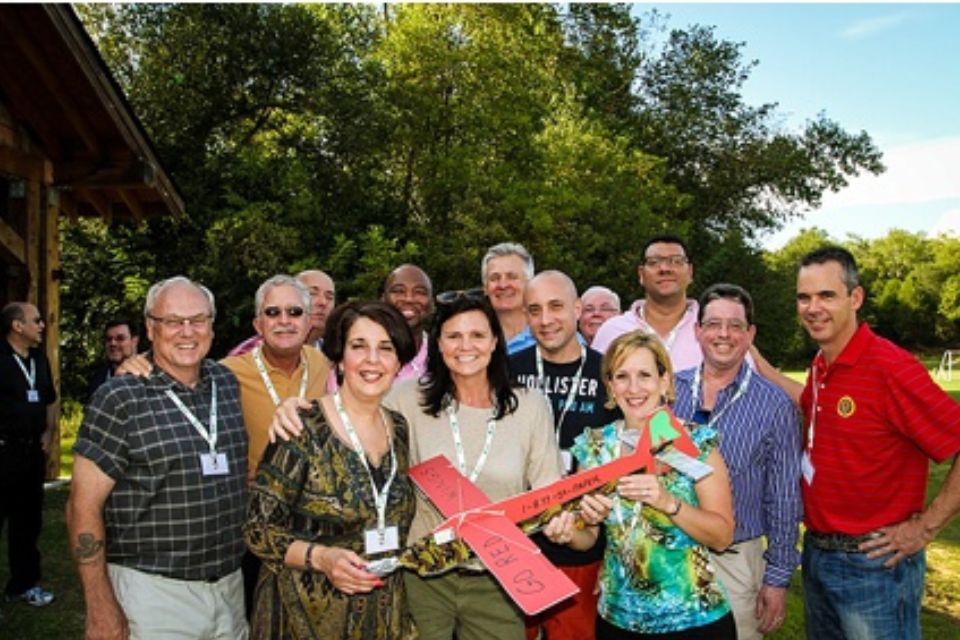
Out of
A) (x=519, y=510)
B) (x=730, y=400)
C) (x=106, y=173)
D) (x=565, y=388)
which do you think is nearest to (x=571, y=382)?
(x=565, y=388)

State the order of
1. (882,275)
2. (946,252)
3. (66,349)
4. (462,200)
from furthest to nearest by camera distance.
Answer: (882,275)
(946,252)
(462,200)
(66,349)

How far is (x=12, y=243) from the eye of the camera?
9.66m

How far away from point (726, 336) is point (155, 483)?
2.67 metres

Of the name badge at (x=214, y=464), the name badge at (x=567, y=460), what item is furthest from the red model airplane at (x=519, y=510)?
the name badge at (x=214, y=464)

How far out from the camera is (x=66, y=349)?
16.7 m

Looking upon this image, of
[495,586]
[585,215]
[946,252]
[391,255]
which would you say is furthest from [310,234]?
[946,252]

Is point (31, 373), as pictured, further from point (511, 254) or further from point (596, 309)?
point (596, 309)

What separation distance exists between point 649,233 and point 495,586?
20774mm

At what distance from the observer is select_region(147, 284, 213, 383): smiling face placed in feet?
11.5

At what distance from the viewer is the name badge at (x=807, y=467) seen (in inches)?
155

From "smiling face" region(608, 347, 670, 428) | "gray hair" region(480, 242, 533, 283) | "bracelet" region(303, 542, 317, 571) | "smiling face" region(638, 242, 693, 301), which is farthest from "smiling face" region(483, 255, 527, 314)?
"bracelet" region(303, 542, 317, 571)

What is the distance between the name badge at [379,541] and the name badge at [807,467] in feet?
6.94

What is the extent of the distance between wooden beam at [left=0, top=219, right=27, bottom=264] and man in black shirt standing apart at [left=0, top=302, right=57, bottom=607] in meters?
2.60

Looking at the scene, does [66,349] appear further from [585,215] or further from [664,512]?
[664,512]
